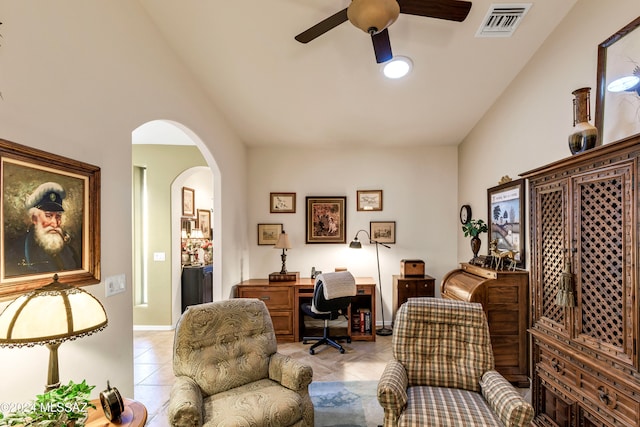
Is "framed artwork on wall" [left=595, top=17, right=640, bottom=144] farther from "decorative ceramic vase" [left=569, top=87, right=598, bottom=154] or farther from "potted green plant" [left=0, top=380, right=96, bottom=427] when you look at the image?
"potted green plant" [left=0, top=380, right=96, bottom=427]

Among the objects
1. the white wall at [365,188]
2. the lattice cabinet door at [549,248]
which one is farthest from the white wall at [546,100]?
the white wall at [365,188]

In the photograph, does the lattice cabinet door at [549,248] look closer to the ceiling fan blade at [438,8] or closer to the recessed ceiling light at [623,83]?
the recessed ceiling light at [623,83]

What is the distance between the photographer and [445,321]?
221 centimetres

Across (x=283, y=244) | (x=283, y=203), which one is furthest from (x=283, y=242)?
(x=283, y=203)

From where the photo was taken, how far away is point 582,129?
1.96 meters

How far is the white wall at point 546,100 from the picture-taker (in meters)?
2.28

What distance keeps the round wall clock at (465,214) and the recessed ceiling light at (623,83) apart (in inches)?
91.9

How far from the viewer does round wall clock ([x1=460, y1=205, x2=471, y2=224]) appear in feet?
14.2

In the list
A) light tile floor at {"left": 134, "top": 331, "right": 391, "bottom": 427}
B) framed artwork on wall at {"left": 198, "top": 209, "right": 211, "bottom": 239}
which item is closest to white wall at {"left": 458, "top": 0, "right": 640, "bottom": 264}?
light tile floor at {"left": 134, "top": 331, "right": 391, "bottom": 427}

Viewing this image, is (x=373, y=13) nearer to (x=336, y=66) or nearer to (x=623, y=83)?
(x=336, y=66)

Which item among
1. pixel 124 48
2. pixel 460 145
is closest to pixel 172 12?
pixel 124 48

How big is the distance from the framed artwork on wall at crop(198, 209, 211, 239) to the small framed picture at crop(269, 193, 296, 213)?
5.56ft

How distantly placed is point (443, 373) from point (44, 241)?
7.91ft

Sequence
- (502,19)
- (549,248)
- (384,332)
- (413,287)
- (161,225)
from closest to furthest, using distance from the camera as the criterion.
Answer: (549,248) → (502,19) → (413,287) → (384,332) → (161,225)
